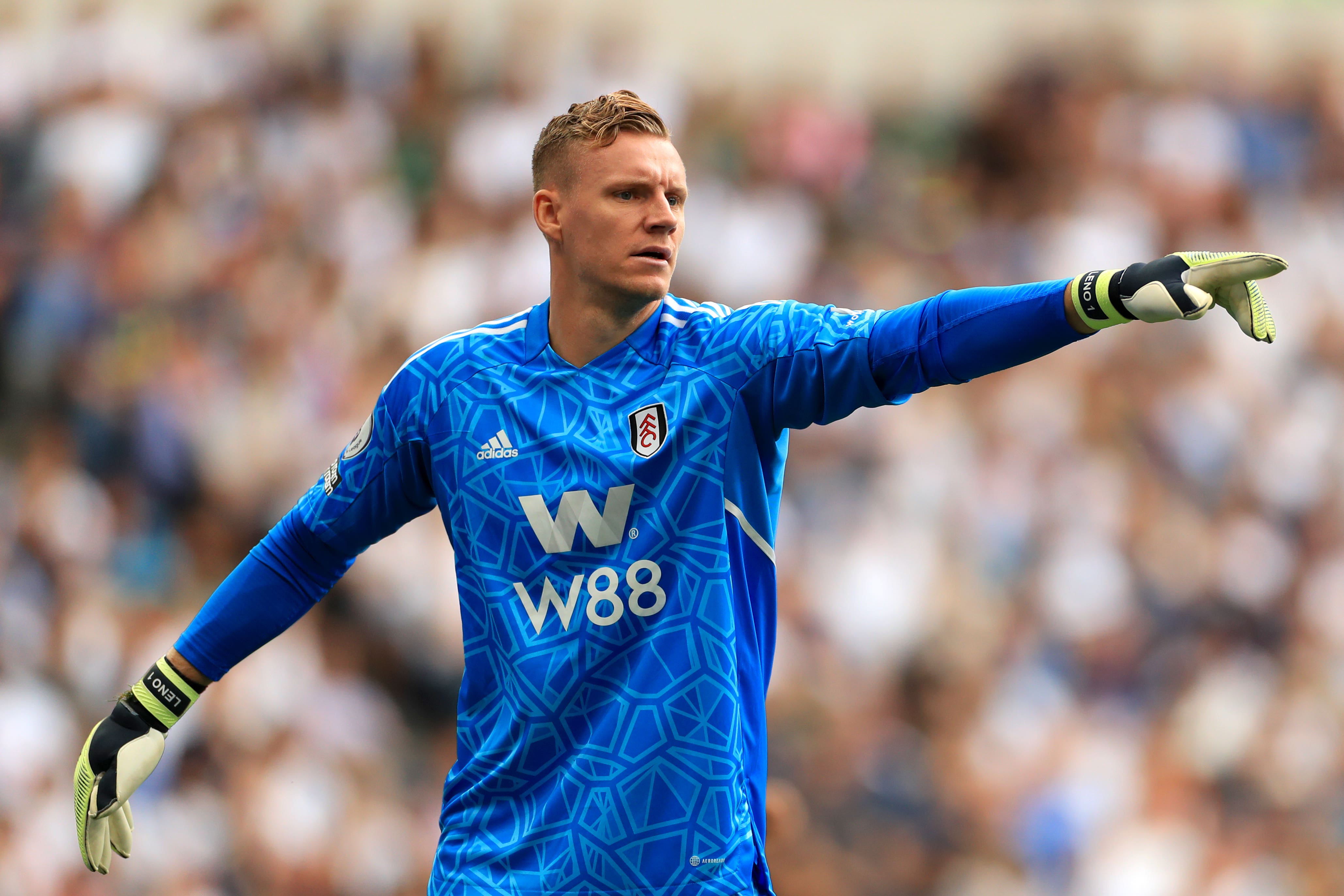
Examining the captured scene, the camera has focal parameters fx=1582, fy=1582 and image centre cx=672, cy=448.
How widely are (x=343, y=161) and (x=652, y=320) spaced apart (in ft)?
22.4

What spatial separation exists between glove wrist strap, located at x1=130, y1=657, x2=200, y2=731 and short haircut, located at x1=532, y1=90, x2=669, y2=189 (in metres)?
1.61

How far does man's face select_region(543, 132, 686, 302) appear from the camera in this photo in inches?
148

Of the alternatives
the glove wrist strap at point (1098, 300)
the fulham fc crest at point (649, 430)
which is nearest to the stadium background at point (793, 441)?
the fulham fc crest at point (649, 430)

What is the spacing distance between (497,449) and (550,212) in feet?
2.01

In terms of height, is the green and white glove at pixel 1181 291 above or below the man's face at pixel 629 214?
below

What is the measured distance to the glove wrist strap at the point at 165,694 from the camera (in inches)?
165

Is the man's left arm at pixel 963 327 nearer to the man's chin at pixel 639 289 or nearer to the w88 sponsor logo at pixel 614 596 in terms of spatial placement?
the man's chin at pixel 639 289

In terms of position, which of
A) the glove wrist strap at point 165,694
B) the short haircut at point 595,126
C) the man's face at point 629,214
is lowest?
the glove wrist strap at point 165,694

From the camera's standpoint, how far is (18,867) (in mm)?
7711

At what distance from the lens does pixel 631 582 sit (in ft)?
11.9

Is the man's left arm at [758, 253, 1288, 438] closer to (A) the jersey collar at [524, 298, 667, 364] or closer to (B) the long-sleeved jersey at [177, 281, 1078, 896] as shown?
(B) the long-sleeved jersey at [177, 281, 1078, 896]

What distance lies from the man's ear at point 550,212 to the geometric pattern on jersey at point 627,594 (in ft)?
0.95

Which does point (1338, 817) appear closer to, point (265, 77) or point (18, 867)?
point (18, 867)

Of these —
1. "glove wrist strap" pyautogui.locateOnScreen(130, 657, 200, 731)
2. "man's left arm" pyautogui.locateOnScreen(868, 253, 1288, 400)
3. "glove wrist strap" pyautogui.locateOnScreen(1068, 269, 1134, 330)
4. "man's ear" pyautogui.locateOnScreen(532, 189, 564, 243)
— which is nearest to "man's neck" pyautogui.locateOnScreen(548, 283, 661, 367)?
"man's ear" pyautogui.locateOnScreen(532, 189, 564, 243)
